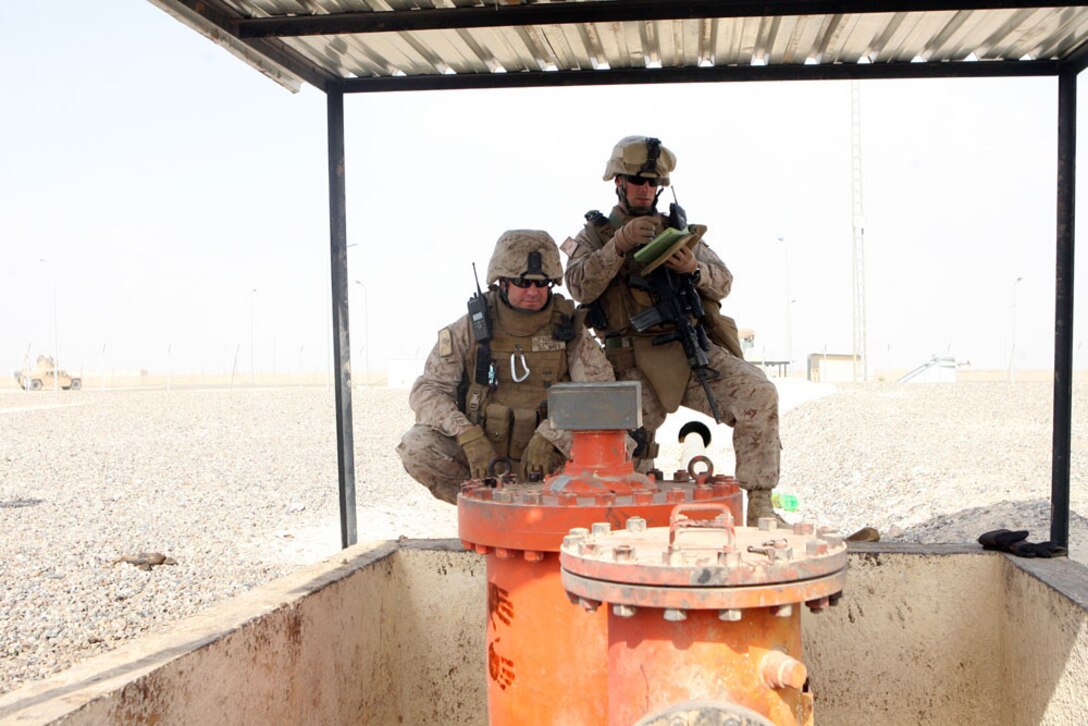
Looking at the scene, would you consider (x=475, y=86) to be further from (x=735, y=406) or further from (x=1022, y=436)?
(x=1022, y=436)

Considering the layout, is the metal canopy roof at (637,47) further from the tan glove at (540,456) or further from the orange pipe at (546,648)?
the orange pipe at (546,648)

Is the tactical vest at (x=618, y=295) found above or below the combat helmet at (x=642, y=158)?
below

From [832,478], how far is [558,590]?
38.7ft

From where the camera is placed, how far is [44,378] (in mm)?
50031

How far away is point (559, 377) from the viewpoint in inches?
181

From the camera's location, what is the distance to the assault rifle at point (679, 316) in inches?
181

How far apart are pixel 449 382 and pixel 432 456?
35cm

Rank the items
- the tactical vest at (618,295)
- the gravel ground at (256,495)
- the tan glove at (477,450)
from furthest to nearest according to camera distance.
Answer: the gravel ground at (256,495)
the tactical vest at (618,295)
the tan glove at (477,450)

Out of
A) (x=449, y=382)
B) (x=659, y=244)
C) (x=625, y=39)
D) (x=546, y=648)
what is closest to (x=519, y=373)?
(x=449, y=382)

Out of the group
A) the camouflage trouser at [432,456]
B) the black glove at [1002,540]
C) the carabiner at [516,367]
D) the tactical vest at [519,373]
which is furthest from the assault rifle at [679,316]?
the black glove at [1002,540]

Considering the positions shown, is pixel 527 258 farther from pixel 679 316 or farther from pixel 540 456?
pixel 540 456

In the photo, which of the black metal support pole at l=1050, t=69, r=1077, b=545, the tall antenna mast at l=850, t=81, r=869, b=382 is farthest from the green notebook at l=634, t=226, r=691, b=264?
the tall antenna mast at l=850, t=81, r=869, b=382

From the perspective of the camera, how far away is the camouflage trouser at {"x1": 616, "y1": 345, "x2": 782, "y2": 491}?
4535mm

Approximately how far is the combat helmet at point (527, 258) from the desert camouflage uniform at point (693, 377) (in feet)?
0.76
